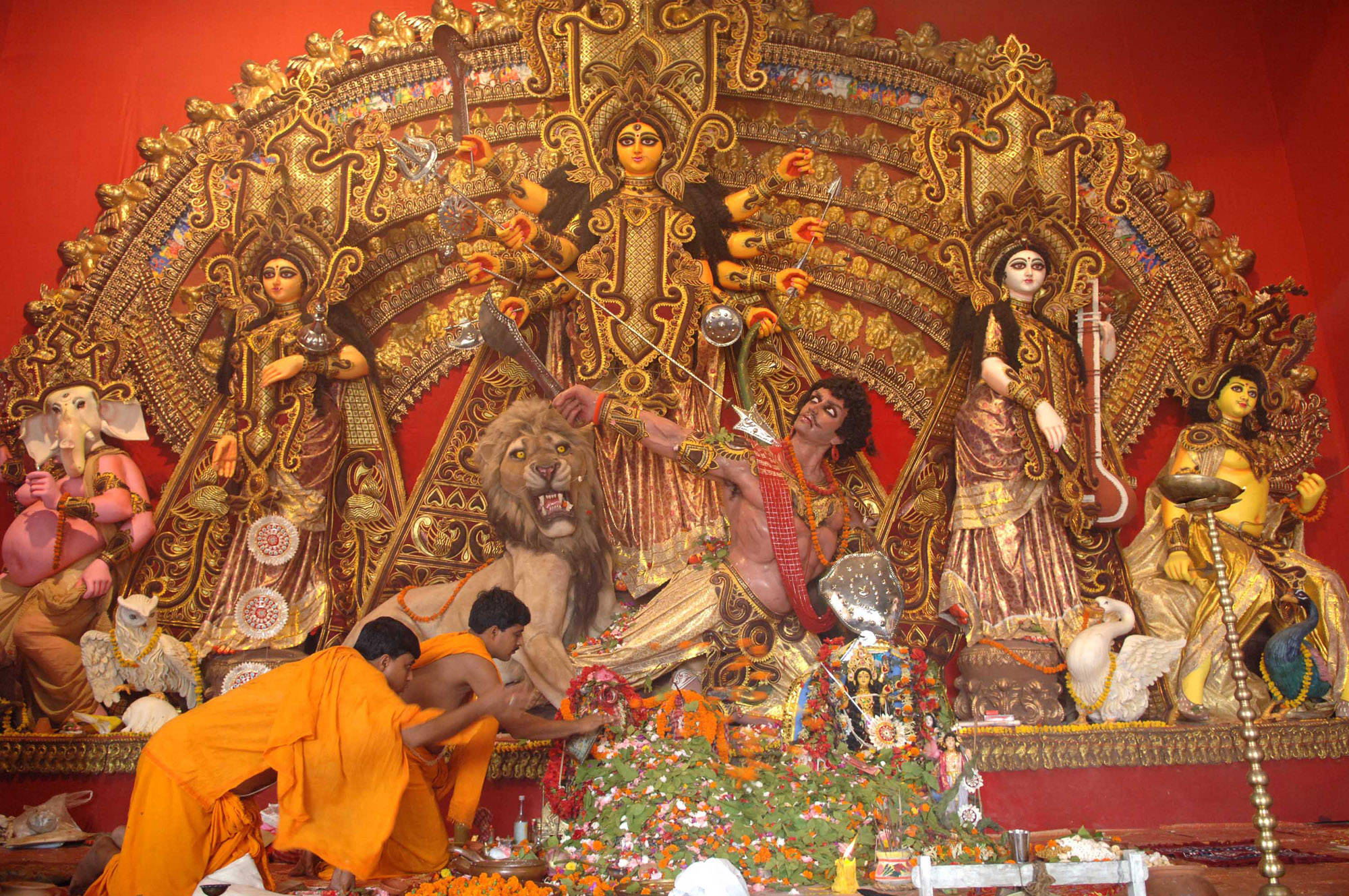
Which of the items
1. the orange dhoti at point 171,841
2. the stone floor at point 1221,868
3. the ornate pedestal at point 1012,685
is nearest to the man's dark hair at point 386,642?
the orange dhoti at point 171,841

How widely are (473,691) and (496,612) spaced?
35cm

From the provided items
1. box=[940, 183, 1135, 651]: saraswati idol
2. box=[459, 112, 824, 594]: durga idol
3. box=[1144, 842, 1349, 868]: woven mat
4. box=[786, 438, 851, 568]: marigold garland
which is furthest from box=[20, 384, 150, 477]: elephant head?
box=[1144, 842, 1349, 868]: woven mat

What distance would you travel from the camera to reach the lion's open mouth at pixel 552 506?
5625 mm

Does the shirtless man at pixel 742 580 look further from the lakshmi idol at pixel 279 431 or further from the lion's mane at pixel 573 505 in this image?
the lakshmi idol at pixel 279 431

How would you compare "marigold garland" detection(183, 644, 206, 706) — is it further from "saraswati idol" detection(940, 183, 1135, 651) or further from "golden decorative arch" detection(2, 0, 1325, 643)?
"saraswati idol" detection(940, 183, 1135, 651)

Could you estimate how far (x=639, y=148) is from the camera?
6453mm

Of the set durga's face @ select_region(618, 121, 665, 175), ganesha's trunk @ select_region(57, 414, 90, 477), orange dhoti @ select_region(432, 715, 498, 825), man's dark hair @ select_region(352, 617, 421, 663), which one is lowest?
orange dhoti @ select_region(432, 715, 498, 825)

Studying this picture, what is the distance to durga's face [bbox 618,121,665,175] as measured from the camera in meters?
6.45

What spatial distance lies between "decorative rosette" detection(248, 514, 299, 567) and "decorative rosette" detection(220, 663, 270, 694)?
54cm

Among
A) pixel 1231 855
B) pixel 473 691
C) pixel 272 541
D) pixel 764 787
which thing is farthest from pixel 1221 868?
pixel 272 541

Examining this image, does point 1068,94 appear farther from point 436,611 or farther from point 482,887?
point 482,887

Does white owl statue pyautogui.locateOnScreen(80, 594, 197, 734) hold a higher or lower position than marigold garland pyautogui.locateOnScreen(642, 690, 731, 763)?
higher

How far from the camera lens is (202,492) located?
228 inches

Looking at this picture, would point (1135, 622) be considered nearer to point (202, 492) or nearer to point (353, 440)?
point (353, 440)
